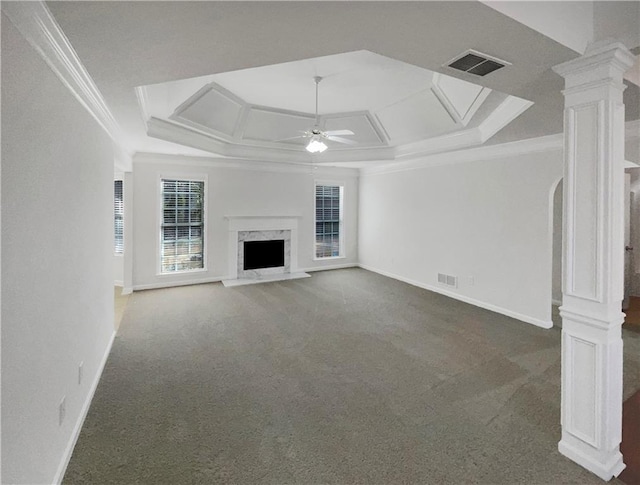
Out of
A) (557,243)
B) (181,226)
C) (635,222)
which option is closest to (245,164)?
(181,226)

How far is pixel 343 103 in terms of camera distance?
4.93 meters

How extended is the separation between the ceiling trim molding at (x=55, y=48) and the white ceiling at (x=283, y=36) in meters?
0.05

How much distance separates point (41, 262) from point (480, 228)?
5.37 meters

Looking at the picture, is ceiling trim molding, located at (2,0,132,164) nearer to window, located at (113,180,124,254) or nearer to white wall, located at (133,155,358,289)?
white wall, located at (133,155,358,289)

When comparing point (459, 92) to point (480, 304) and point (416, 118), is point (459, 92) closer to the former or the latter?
point (416, 118)

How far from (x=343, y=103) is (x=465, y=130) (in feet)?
5.97

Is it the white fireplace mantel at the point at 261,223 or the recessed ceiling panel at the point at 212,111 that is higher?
the recessed ceiling panel at the point at 212,111

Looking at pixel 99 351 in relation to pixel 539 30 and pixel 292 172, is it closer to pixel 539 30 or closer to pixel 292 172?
pixel 539 30

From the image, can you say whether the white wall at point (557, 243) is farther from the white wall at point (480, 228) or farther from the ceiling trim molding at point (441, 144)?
the ceiling trim molding at point (441, 144)

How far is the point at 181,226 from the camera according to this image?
6.57 m

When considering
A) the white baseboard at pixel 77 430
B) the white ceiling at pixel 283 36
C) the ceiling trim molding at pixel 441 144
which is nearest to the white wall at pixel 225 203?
the ceiling trim molding at pixel 441 144

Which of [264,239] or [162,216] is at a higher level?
[162,216]

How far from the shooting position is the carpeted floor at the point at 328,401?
201 cm

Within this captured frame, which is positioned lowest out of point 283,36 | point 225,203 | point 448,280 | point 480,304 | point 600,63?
point 480,304
